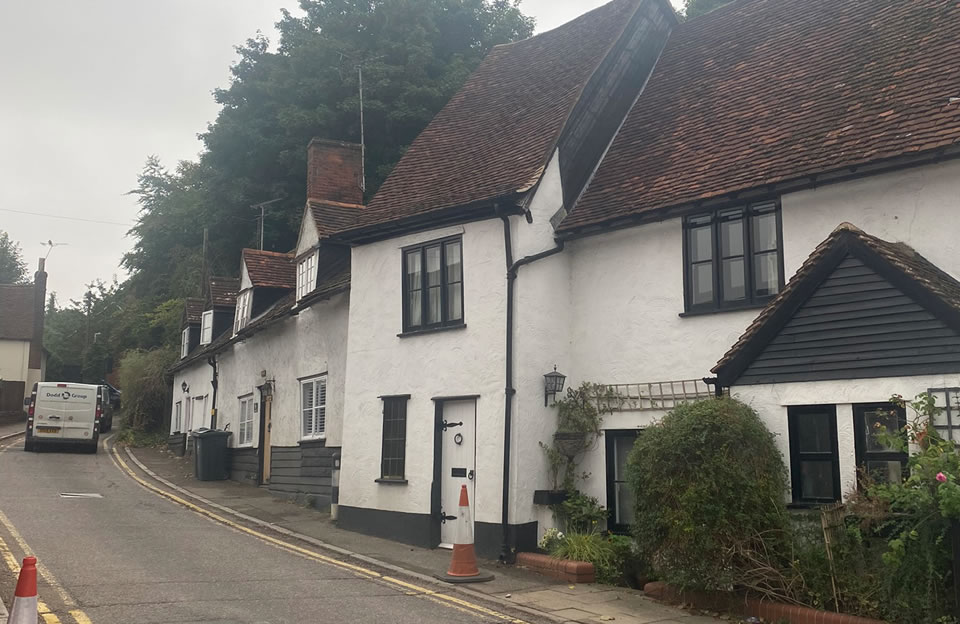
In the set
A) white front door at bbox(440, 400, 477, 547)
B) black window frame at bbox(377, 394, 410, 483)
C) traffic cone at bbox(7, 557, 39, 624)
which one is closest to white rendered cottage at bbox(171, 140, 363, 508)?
black window frame at bbox(377, 394, 410, 483)

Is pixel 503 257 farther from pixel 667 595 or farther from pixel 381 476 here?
pixel 667 595

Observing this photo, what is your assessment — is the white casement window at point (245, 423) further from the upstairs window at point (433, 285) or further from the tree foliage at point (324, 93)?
the tree foliage at point (324, 93)

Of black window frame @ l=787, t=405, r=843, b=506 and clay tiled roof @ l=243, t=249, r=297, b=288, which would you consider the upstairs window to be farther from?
clay tiled roof @ l=243, t=249, r=297, b=288

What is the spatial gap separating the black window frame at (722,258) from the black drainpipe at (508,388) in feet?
7.65

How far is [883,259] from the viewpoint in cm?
957

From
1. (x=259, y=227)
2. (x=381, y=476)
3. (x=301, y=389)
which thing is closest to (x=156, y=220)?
(x=259, y=227)

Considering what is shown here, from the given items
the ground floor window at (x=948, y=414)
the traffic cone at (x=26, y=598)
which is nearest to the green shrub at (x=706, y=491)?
the ground floor window at (x=948, y=414)

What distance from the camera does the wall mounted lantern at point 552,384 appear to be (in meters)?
13.3

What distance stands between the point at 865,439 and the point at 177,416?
30.3 meters

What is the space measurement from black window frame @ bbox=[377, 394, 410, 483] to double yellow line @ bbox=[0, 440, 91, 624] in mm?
5549

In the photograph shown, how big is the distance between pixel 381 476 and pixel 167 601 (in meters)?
6.12

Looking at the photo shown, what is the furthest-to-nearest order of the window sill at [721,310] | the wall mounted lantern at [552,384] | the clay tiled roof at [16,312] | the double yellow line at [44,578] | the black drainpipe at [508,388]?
1. the clay tiled roof at [16,312]
2. the wall mounted lantern at [552,384]
3. the black drainpipe at [508,388]
4. the window sill at [721,310]
5. the double yellow line at [44,578]

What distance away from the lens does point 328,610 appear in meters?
9.06

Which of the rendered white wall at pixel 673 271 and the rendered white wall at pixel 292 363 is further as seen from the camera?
the rendered white wall at pixel 292 363
